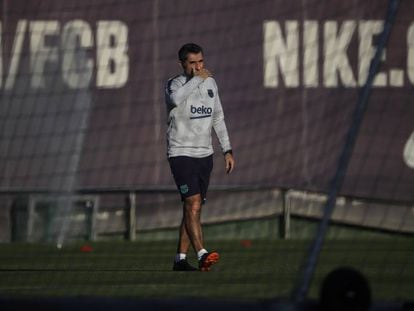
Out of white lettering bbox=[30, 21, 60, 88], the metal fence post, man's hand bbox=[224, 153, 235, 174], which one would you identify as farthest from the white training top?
the metal fence post

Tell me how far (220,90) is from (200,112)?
4.80 meters

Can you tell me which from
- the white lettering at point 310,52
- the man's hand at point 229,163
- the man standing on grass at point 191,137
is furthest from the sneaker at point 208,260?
the white lettering at point 310,52

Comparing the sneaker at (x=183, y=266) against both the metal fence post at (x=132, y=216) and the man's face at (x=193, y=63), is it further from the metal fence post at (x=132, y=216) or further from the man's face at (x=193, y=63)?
the metal fence post at (x=132, y=216)

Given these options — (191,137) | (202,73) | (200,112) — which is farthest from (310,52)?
(202,73)

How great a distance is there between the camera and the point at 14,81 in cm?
1499

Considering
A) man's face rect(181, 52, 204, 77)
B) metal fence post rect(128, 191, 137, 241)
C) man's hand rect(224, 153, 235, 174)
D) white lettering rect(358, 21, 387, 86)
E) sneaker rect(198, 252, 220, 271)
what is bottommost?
metal fence post rect(128, 191, 137, 241)

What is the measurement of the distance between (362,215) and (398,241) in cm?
79

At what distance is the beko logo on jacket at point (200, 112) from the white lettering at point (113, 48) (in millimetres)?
4538

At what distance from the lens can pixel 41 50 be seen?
1494 centimetres

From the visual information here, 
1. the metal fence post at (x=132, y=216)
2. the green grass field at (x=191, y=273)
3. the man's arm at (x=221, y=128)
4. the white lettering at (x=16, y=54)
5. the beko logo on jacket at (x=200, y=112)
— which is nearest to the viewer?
the green grass field at (x=191, y=273)

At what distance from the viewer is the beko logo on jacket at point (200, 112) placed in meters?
10.5

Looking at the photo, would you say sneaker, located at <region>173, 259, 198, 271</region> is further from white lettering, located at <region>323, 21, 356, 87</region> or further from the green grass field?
white lettering, located at <region>323, 21, 356, 87</region>

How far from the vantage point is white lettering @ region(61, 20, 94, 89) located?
14938 mm

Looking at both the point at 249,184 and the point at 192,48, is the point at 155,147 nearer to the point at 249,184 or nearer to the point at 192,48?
the point at 249,184
